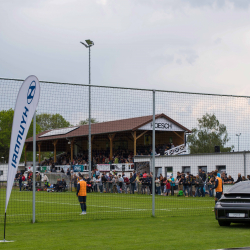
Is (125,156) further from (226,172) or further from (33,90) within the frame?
(33,90)

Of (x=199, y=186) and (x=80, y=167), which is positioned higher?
(x=80, y=167)

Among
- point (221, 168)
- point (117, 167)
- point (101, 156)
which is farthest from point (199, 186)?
point (117, 167)

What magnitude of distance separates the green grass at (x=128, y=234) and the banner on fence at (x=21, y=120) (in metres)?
1.33

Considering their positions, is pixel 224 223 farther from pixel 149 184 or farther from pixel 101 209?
pixel 149 184

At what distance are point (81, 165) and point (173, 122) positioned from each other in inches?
683

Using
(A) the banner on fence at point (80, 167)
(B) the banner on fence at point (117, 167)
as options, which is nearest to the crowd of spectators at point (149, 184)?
(B) the banner on fence at point (117, 167)

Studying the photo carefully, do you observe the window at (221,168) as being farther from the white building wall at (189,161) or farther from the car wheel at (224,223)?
the car wheel at (224,223)

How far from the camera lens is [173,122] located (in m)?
14.5

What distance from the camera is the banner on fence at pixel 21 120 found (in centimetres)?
950

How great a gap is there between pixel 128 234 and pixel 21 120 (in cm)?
356

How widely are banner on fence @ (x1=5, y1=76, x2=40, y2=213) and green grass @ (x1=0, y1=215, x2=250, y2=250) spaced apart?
1331 mm

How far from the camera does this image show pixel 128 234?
33.9 ft

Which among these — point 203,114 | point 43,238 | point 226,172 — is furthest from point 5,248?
point 226,172

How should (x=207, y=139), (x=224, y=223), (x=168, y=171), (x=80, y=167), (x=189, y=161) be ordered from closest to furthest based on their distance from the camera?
(x=224, y=223)
(x=80, y=167)
(x=168, y=171)
(x=189, y=161)
(x=207, y=139)
